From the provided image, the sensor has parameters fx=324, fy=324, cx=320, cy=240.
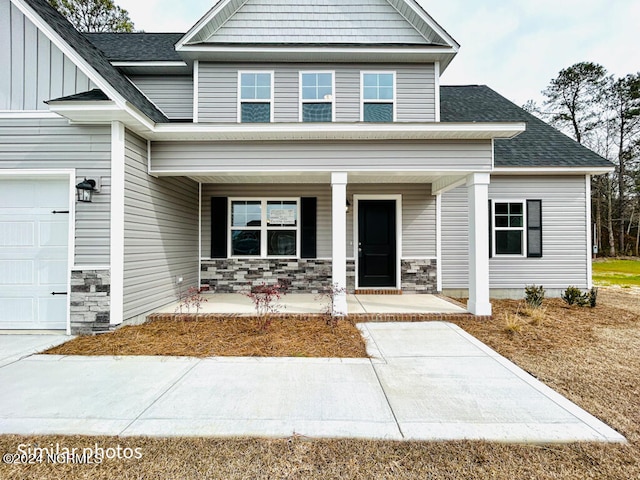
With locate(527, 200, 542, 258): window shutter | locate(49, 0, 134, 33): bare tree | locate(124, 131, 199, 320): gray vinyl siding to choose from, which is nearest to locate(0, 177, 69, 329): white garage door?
locate(124, 131, 199, 320): gray vinyl siding

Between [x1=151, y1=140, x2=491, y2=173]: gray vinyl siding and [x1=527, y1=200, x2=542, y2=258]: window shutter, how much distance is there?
3174 mm

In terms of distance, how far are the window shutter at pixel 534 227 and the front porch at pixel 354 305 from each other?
2637mm

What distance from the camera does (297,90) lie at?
6.69 meters

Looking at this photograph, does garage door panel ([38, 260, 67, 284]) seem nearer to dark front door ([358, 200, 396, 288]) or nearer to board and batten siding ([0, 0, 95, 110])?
board and batten siding ([0, 0, 95, 110])

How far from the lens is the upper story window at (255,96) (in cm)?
666

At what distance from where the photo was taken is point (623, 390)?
10.4ft

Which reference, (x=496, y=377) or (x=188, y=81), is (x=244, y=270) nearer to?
(x=188, y=81)

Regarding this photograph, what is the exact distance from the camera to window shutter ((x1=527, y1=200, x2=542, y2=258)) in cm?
778

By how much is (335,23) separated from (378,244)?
4.89 metres

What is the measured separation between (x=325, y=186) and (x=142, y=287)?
4460mm

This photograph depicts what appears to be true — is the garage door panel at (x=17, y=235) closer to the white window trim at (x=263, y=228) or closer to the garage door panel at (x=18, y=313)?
the garage door panel at (x=18, y=313)

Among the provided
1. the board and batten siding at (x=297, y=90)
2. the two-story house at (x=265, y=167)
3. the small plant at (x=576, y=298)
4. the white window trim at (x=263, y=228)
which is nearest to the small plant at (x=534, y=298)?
the small plant at (x=576, y=298)

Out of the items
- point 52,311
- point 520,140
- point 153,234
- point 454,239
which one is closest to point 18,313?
point 52,311

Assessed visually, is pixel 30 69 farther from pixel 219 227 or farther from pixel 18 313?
pixel 219 227
